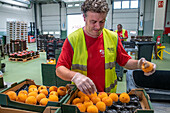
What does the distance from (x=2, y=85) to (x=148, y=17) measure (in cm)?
1808

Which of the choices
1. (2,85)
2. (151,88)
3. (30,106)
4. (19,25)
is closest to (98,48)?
(30,106)

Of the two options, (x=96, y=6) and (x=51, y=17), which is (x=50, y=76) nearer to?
(x=96, y=6)

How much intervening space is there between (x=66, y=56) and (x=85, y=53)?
21 cm

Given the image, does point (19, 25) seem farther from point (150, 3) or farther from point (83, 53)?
point (150, 3)

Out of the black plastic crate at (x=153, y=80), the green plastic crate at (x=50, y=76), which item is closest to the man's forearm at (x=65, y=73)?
the black plastic crate at (x=153, y=80)

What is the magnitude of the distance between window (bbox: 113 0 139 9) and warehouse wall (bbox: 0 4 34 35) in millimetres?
11746

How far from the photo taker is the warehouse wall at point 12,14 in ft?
51.3

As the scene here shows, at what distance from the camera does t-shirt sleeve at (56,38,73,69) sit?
4.73 feet

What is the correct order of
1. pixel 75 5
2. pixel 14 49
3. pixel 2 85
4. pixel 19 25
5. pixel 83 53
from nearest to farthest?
1. pixel 83 53
2. pixel 2 85
3. pixel 14 49
4. pixel 19 25
5. pixel 75 5

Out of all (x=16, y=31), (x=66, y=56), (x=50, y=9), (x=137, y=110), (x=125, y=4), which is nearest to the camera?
(x=137, y=110)

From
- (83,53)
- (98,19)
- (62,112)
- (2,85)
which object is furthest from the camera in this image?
(2,85)

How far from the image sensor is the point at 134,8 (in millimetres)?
17156

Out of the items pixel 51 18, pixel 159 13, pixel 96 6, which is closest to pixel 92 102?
pixel 96 6

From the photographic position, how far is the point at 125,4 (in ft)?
57.0
